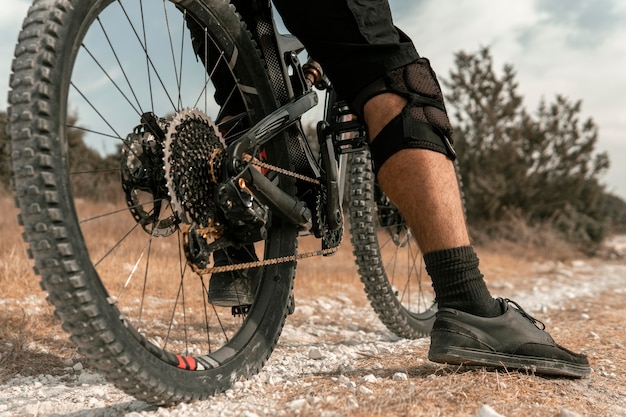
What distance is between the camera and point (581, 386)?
66.0 inches

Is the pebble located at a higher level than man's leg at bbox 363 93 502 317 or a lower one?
lower

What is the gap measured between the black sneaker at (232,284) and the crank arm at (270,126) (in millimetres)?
382

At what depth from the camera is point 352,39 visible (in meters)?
1.66

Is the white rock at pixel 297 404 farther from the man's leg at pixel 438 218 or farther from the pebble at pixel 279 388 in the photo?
the man's leg at pixel 438 218

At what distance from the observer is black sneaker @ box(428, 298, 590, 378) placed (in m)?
1.60

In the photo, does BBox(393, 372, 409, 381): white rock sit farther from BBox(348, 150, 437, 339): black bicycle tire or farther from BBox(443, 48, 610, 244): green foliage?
BBox(443, 48, 610, 244): green foliage

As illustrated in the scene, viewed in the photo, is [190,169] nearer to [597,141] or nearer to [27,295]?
[27,295]

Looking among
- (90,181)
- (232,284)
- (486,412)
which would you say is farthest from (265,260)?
(90,181)

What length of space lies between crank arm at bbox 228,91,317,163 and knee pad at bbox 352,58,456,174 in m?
0.29

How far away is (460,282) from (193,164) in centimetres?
84

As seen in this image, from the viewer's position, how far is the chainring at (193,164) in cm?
147

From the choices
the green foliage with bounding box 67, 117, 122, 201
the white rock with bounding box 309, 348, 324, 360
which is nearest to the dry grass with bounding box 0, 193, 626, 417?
the white rock with bounding box 309, 348, 324, 360

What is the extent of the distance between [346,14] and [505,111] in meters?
13.9

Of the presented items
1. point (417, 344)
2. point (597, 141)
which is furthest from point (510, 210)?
point (417, 344)
